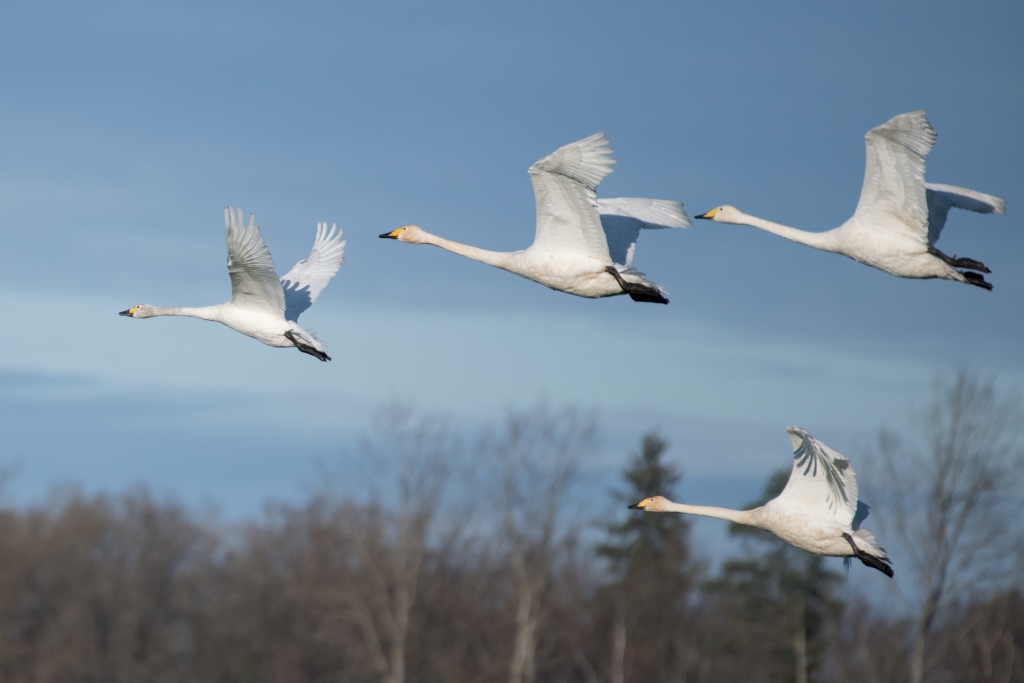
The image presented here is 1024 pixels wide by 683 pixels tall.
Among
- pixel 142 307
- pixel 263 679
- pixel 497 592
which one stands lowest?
pixel 263 679

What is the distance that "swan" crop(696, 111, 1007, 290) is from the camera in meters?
15.4

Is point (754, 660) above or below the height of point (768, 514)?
below

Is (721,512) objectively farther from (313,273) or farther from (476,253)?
(313,273)

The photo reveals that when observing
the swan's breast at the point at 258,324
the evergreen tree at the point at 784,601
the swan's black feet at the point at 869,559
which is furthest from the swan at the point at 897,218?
the evergreen tree at the point at 784,601

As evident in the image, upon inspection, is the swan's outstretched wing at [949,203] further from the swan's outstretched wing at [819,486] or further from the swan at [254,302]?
the swan at [254,302]

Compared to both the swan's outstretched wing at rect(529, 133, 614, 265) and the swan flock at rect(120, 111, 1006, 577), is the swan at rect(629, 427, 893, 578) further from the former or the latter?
the swan's outstretched wing at rect(529, 133, 614, 265)

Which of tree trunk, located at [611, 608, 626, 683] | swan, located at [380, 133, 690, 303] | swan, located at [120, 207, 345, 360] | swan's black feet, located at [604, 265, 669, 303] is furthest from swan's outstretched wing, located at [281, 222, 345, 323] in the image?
tree trunk, located at [611, 608, 626, 683]

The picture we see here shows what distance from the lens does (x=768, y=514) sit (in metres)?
15.3

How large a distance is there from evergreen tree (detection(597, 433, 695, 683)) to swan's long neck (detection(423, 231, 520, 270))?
42.6 m

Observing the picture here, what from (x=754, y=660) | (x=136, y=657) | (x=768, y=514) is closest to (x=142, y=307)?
(x=768, y=514)

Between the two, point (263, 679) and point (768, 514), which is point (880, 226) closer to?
point (768, 514)

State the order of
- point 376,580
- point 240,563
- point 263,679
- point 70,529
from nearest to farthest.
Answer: point 376,580 < point 263,679 < point 70,529 < point 240,563

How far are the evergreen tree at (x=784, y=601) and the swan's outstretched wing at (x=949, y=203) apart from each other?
32.8 meters

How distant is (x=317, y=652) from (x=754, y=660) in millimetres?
19769
